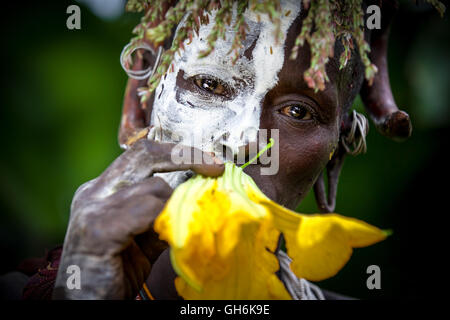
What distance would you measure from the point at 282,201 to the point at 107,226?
82 cm

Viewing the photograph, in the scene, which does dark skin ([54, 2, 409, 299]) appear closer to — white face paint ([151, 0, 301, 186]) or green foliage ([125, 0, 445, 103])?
white face paint ([151, 0, 301, 186])

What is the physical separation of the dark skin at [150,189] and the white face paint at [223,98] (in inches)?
1.8

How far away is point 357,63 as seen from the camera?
211 centimetres

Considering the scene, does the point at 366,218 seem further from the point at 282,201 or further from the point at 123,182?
the point at 123,182

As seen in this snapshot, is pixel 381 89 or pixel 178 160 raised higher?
pixel 381 89

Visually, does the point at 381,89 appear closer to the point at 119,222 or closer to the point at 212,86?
the point at 212,86

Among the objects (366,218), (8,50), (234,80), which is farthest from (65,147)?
(366,218)

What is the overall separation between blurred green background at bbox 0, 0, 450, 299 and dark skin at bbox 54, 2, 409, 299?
71.9 inches

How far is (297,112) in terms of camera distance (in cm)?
191

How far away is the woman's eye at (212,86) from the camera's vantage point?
5.82ft

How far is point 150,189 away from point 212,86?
0.57 metres

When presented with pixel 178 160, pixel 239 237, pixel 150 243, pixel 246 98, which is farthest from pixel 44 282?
pixel 246 98

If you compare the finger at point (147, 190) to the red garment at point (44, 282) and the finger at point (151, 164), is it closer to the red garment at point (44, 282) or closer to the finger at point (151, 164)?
the finger at point (151, 164)

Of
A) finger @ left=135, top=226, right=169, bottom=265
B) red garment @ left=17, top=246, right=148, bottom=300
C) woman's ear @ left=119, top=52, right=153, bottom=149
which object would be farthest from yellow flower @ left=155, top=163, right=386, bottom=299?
woman's ear @ left=119, top=52, right=153, bottom=149
